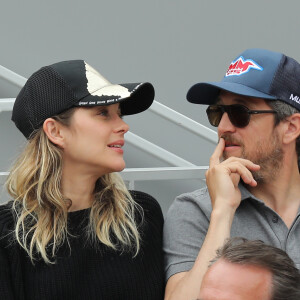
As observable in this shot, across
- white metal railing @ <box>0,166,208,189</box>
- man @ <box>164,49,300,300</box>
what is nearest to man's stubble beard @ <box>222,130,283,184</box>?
man @ <box>164,49,300,300</box>

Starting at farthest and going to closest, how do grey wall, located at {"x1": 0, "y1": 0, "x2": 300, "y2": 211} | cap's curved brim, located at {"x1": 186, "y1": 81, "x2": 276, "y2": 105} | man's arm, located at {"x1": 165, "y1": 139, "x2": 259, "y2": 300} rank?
grey wall, located at {"x1": 0, "y1": 0, "x2": 300, "y2": 211}, cap's curved brim, located at {"x1": 186, "y1": 81, "x2": 276, "y2": 105}, man's arm, located at {"x1": 165, "y1": 139, "x2": 259, "y2": 300}

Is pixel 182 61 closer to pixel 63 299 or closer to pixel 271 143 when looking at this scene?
pixel 271 143

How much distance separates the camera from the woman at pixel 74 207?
235 cm

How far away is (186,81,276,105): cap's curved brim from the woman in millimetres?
253

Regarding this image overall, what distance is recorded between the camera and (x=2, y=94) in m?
4.09

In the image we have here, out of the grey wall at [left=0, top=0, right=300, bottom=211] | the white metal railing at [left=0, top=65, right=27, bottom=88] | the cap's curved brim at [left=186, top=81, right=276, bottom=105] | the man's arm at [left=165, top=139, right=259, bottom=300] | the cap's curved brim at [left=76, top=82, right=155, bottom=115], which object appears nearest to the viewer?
the man's arm at [left=165, top=139, right=259, bottom=300]

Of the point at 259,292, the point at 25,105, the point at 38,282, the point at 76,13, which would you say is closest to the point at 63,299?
the point at 38,282

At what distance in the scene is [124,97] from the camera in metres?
2.46

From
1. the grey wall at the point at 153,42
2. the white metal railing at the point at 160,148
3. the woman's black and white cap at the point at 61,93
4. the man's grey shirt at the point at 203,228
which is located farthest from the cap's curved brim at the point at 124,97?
the grey wall at the point at 153,42

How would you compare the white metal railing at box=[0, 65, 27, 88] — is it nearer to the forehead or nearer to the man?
the man

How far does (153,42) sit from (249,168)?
177cm

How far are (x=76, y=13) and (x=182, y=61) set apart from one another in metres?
0.67

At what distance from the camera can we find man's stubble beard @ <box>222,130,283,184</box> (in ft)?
8.66

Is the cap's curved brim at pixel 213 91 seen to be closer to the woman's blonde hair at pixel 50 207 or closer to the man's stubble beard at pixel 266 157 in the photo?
the man's stubble beard at pixel 266 157
